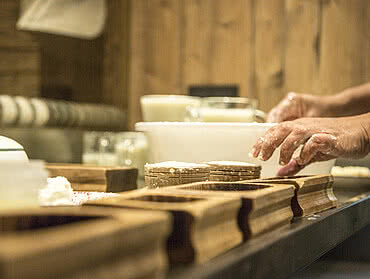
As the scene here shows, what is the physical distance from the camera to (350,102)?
232cm

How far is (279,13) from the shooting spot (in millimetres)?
4090

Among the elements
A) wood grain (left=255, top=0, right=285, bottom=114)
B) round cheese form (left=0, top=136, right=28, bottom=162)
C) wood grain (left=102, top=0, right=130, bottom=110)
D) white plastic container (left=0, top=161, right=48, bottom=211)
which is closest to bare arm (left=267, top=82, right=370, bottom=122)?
round cheese form (left=0, top=136, right=28, bottom=162)

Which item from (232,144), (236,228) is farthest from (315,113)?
(236,228)

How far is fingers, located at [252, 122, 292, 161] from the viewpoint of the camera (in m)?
1.29

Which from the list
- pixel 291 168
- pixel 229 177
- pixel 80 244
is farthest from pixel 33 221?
pixel 291 168

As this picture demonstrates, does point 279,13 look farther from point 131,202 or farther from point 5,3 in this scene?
point 131,202

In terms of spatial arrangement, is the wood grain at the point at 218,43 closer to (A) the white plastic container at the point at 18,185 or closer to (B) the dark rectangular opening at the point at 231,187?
(B) the dark rectangular opening at the point at 231,187

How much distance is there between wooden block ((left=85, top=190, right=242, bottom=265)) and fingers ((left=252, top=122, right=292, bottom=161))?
570mm

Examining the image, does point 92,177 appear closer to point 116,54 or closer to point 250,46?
point 250,46

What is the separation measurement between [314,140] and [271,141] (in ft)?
0.30

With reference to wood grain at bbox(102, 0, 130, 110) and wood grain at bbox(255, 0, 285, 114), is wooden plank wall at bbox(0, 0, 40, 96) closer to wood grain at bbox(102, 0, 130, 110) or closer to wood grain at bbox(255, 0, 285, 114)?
wood grain at bbox(102, 0, 130, 110)

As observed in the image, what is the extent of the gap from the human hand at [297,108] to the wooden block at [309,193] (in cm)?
92

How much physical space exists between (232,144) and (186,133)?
0.12 m

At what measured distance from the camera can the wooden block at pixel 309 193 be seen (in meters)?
1.00
